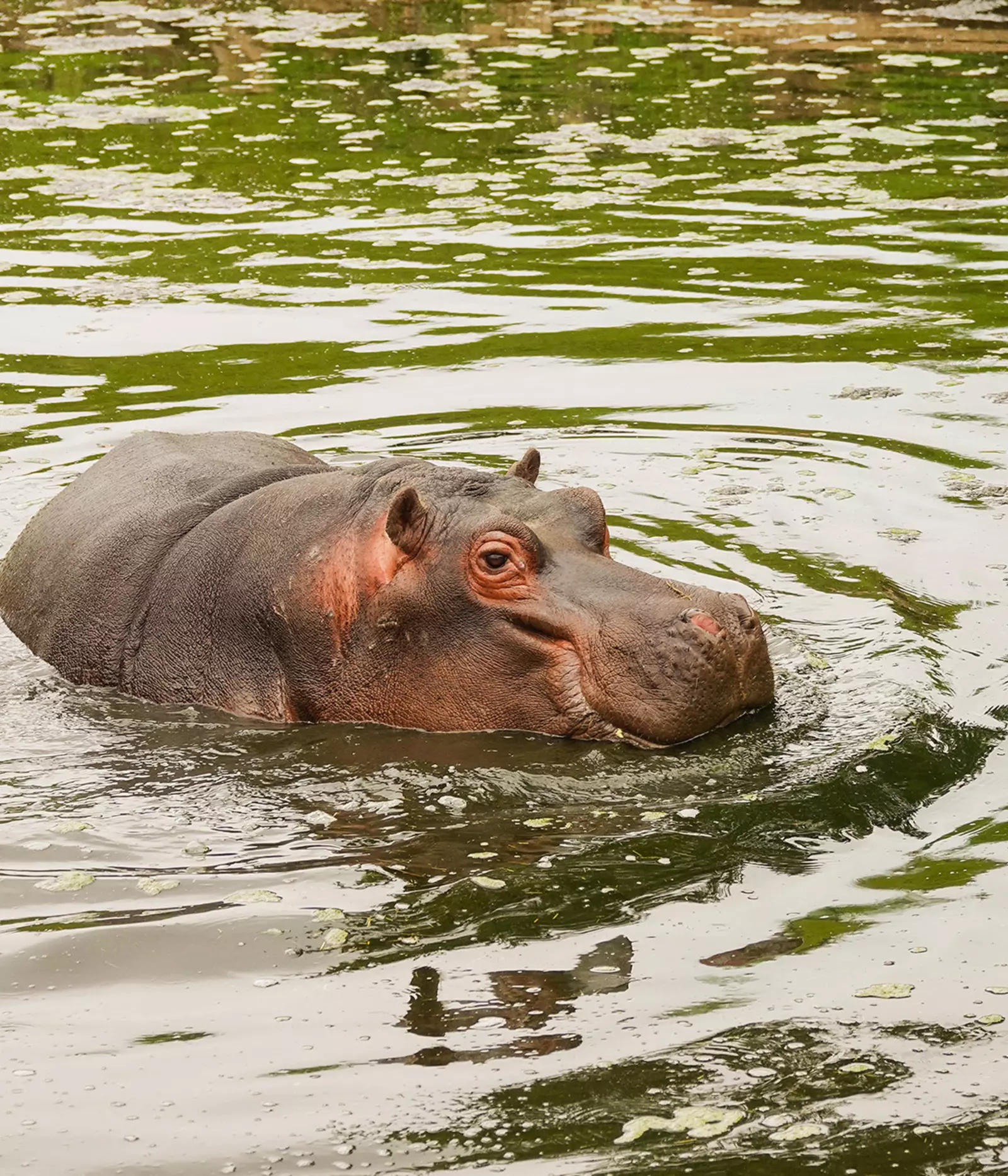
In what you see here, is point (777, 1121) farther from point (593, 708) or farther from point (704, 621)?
point (593, 708)

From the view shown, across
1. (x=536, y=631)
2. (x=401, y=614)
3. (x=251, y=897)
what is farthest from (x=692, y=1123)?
(x=401, y=614)

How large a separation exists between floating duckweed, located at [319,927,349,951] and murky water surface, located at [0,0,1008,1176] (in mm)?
21

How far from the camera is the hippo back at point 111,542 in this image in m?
8.66

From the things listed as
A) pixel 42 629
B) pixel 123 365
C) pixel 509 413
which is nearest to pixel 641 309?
pixel 509 413

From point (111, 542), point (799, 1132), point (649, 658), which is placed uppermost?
point (111, 542)

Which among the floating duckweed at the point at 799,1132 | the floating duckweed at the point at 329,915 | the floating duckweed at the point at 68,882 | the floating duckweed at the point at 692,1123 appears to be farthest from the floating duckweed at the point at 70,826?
the floating duckweed at the point at 799,1132

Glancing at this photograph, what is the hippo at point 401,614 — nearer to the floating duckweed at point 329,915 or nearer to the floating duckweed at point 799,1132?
the floating duckweed at point 329,915

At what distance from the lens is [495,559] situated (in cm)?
770

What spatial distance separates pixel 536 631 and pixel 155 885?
182cm

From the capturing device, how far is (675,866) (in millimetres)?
6926

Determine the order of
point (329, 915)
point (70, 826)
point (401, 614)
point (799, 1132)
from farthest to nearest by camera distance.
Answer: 1. point (401, 614)
2. point (70, 826)
3. point (329, 915)
4. point (799, 1132)

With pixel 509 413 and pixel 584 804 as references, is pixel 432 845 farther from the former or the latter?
pixel 509 413

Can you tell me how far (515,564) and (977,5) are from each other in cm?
2035

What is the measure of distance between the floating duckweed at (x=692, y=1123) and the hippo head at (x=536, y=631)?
241cm
